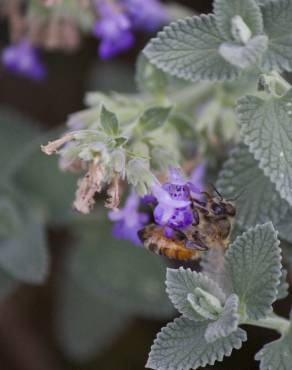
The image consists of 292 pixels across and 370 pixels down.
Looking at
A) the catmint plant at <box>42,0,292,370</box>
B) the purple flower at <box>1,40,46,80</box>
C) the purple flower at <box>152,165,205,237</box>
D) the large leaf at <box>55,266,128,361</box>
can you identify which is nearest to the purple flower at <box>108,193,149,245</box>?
the catmint plant at <box>42,0,292,370</box>

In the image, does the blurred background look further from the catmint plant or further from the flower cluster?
the catmint plant

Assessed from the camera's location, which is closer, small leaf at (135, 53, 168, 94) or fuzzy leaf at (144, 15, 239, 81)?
fuzzy leaf at (144, 15, 239, 81)

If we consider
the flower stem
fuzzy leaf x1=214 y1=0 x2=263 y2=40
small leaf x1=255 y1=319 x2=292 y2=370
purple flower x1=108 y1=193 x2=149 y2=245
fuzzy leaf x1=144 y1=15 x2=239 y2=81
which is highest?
fuzzy leaf x1=214 y1=0 x2=263 y2=40

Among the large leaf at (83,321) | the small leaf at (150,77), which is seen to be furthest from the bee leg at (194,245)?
the large leaf at (83,321)

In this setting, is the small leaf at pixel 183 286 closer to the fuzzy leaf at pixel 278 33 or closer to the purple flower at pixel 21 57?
the fuzzy leaf at pixel 278 33

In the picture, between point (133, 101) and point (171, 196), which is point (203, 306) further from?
point (133, 101)

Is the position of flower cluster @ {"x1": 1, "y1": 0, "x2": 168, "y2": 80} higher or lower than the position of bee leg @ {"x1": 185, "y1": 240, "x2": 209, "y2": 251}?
higher
